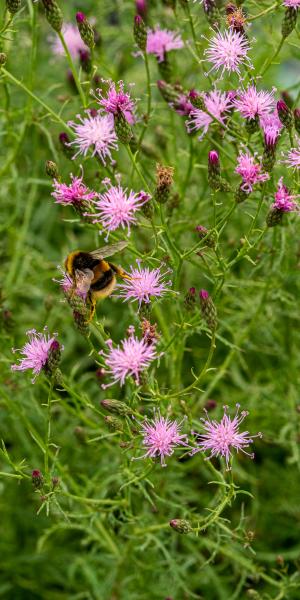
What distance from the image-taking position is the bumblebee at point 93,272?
2.34 metres

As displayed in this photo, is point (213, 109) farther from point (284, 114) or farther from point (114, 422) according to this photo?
point (114, 422)

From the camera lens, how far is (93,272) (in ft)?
7.86

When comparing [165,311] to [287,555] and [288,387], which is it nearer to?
[288,387]

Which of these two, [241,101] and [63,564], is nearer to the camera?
[241,101]

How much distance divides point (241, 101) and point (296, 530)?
1990 millimetres

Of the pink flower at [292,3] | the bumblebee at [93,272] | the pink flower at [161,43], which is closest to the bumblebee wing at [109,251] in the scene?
the bumblebee at [93,272]

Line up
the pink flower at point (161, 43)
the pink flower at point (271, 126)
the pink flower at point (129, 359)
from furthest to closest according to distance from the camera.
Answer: the pink flower at point (161, 43), the pink flower at point (271, 126), the pink flower at point (129, 359)

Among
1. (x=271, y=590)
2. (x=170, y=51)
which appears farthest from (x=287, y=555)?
(x=170, y=51)

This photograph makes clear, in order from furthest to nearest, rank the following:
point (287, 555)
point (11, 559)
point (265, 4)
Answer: point (11, 559)
point (287, 555)
point (265, 4)

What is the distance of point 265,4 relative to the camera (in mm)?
2883

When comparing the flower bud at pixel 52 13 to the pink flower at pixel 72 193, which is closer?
the pink flower at pixel 72 193

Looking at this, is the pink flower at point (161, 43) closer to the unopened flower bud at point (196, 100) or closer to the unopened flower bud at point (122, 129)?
the unopened flower bud at point (196, 100)

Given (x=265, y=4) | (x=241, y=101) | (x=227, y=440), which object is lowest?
(x=227, y=440)

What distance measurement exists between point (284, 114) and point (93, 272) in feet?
2.46
